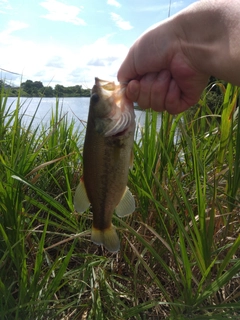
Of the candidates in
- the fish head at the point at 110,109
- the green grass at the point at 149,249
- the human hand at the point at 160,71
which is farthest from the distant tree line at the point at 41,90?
the fish head at the point at 110,109

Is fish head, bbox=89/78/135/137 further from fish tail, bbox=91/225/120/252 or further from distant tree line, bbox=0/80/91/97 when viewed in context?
distant tree line, bbox=0/80/91/97

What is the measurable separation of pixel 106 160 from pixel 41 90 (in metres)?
1.98

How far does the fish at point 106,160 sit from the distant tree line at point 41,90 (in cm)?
129

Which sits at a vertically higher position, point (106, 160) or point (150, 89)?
point (150, 89)

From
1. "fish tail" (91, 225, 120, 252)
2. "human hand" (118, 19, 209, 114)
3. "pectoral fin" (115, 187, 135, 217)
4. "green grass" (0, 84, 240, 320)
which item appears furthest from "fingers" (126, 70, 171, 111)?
"fish tail" (91, 225, 120, 252)

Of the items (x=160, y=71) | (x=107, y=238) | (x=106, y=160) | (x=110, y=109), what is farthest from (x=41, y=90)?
(x=107, y=238)

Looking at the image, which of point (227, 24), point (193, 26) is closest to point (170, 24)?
point (193, 26)

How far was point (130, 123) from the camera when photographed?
5.35 ft

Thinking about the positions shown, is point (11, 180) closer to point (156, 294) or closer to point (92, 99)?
point (92, 99)

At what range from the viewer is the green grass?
1.80 metres

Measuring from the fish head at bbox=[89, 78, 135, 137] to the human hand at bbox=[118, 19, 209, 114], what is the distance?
0.08 metres

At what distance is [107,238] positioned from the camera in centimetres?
173

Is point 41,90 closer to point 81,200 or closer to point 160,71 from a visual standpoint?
point 160,71

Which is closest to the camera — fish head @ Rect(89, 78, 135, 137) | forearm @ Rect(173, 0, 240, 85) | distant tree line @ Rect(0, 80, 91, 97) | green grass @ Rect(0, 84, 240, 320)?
forearm @ Rect(173, 0, 240, 85)
